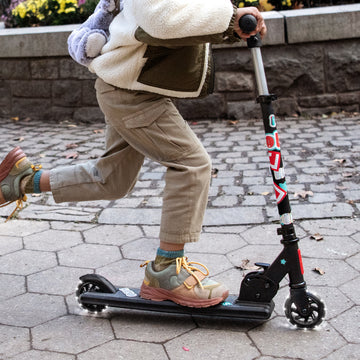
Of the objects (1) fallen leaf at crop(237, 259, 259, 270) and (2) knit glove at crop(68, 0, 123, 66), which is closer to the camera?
(2) knit glove at crop(68, 0, 123, 66)

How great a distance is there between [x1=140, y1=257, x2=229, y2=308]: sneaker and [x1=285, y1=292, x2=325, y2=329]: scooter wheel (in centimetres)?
26

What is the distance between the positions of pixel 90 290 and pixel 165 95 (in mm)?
927

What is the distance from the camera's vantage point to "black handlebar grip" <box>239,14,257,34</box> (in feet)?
7.43

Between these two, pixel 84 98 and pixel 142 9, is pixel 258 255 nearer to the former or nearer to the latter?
pixel 142 9

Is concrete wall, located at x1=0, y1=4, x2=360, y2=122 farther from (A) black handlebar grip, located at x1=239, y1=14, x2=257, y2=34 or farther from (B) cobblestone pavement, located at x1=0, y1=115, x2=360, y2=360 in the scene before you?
(A) black handlebar grip, located at x1=239, y1=14, x2=257, y2=34

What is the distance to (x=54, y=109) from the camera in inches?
281

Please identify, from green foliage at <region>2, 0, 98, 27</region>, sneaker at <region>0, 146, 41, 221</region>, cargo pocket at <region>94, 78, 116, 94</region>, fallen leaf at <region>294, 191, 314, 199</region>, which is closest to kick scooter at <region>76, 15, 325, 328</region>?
cargo pocket at <region>94, 78, 116, 94</region>

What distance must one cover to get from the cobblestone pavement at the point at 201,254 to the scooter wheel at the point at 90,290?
36mm

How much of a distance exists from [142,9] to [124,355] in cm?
129

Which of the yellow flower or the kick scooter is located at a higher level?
the yellow flower

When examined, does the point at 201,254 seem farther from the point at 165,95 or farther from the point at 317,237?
the point at 165,95

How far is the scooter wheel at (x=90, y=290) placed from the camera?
8.87ft

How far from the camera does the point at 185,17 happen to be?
2180 mm

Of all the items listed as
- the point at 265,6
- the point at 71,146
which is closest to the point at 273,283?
the point at 71,146
